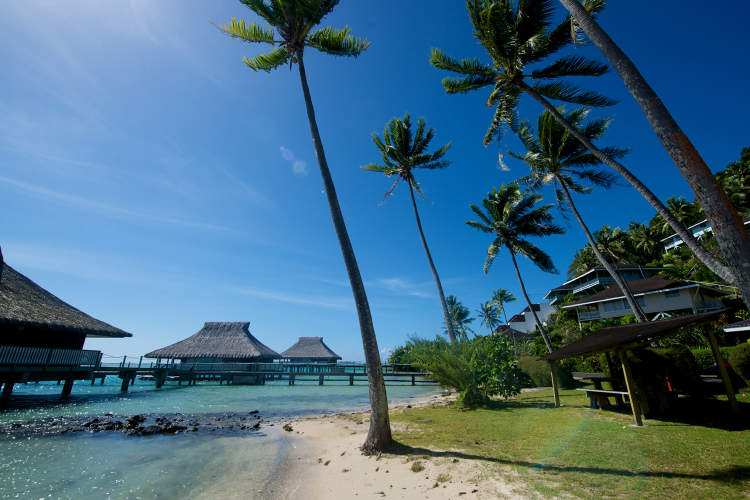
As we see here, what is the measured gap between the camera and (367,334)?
6.58 meters

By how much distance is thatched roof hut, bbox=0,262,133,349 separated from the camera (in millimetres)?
15195

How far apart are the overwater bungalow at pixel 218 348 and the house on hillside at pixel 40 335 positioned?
12.6 m

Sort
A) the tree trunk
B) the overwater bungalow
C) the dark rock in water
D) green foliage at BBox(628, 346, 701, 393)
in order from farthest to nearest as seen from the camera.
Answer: the overwater bungalow
the dark rock in water
green foliage at BBox(628, 346, 701, 393)
the tree trunk

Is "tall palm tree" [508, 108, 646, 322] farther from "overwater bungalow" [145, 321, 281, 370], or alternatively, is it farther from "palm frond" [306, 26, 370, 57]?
"overwater bungalow" [145, 321, 281, 370]

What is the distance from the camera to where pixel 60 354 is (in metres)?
17.5

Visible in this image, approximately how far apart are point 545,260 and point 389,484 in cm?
2005

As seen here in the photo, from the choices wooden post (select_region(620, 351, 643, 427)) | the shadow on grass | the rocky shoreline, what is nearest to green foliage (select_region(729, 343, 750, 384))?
wooden post (select_region(620, 351, 643, 427))

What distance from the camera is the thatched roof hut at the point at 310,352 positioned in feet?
130

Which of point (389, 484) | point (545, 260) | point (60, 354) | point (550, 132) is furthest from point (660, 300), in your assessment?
point (60, 354)

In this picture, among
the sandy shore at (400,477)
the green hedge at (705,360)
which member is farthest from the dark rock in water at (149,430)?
the green hedge at (705,360)

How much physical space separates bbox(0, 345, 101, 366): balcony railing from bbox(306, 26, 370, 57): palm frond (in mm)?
19525

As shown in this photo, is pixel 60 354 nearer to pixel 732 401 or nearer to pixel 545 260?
pixel 732 401

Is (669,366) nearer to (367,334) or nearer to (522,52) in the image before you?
(367,334)

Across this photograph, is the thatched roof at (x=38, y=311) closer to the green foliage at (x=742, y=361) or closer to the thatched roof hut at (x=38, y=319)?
the thatched roof hut at (x=38, y=319)
